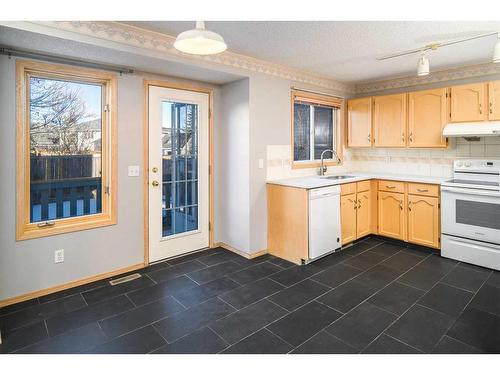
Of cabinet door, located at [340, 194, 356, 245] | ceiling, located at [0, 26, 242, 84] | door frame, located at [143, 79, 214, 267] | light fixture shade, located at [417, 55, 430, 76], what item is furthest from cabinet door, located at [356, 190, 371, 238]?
ceiling, located at [0, 26, 242, 84]

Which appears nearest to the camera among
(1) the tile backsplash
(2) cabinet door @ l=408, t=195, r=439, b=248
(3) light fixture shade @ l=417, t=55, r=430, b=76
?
(3) light fixture shade @ l=417, t=55, r=430, b=76

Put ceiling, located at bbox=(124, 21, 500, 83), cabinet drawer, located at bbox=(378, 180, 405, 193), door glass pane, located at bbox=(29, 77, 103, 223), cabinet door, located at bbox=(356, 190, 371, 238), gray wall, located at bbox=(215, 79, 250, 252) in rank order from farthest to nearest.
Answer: cabinet door, located at bbox=(356, 190, 371, 238)
cabinet drawer, located at bbox=(378, 180, 405, 193)
gray wall, located at bbox=(215, 79, 250, 252)
door glass pane, located at bbox=(29, 77, 103, 223)
ceiling, located at bbox=(124, 21, 500, 83)

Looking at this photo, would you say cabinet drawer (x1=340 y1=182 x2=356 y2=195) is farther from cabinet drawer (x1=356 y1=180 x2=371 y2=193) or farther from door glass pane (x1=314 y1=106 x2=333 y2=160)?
door glass pane (x1=314 y1=106 x2=333 y2=160)

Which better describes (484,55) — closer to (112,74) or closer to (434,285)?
(434,285)

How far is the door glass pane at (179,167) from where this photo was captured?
3533mm

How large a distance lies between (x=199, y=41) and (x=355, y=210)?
3032 mm

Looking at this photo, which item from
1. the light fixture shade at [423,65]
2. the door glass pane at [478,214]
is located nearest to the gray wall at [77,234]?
the light fixture shade at [423,65]

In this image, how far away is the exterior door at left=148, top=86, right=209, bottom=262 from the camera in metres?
3.43

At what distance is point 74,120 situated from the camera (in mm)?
2924

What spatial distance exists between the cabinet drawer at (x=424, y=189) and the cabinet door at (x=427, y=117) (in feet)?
1.89

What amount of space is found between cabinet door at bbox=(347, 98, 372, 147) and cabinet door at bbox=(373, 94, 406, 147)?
91mm

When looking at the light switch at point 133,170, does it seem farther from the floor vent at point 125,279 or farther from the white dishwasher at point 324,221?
the white dishwasher at point 324,221

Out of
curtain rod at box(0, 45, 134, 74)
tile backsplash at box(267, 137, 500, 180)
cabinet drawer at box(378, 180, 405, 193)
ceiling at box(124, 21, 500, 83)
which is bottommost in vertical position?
cabinet drawer at box(378, 180, 405, 193)

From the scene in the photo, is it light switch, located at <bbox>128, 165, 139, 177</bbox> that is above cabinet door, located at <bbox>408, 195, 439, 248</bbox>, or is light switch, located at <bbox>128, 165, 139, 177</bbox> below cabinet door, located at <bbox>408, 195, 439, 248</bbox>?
above
